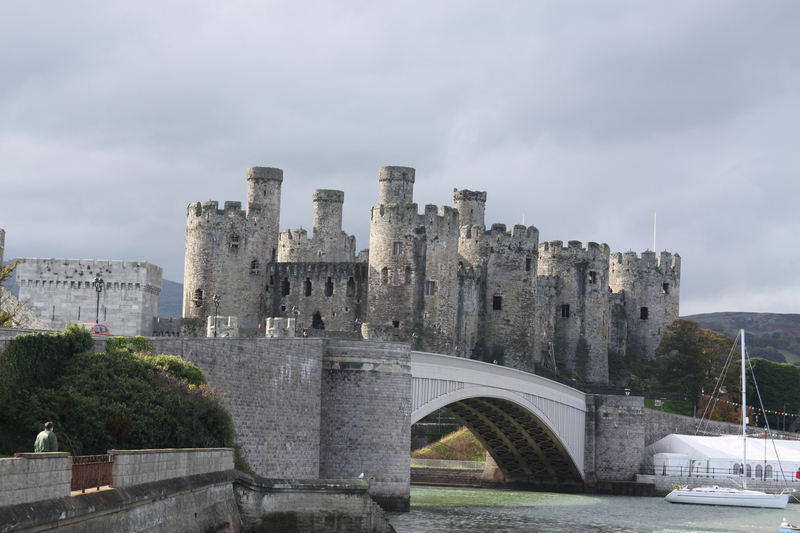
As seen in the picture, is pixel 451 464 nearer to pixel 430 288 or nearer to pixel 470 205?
pixel 430 288

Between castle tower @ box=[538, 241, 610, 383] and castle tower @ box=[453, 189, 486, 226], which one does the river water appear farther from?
castle tower @ box=[453, 189, 486, 226]

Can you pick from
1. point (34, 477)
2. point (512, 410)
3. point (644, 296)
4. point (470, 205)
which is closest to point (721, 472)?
point (512, 410)

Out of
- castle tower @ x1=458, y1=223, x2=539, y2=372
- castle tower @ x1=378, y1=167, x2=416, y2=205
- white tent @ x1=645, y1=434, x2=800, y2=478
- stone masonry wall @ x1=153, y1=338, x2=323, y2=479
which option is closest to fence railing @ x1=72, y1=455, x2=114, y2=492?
stone masonry wall @ x1=153, y1=338, x2=323, y2=479

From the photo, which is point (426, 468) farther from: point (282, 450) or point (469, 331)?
point (282, 450)

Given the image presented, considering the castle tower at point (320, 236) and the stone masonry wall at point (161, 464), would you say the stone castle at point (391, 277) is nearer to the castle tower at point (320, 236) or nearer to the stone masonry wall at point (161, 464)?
the castle tower at point (320, 236)

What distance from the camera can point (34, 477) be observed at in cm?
1509

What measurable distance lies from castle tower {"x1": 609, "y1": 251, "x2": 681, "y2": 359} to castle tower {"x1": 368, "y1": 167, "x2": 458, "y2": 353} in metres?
25.1

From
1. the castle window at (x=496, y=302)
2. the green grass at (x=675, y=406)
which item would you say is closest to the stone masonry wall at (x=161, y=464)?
the castle window at (x=496, y=302)

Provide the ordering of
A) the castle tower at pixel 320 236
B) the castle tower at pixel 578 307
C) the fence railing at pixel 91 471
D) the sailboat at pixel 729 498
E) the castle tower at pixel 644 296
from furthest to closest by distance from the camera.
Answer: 1. the castle tower at pixel 644 296
2. the castle tower at pixel 578 307
3. the castle tower at pixel 320 236
4. the sailboat at pixel 729 498
5. the fence railing at pixel 91 471

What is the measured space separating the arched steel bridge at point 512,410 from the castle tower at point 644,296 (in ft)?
79.2

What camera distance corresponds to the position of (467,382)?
44469 millimetres

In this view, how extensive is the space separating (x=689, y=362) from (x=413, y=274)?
2498cm

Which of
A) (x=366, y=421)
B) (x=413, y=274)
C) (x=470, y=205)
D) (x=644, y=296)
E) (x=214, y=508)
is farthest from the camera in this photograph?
(x=644, y=296)

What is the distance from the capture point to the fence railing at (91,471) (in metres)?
16.7
